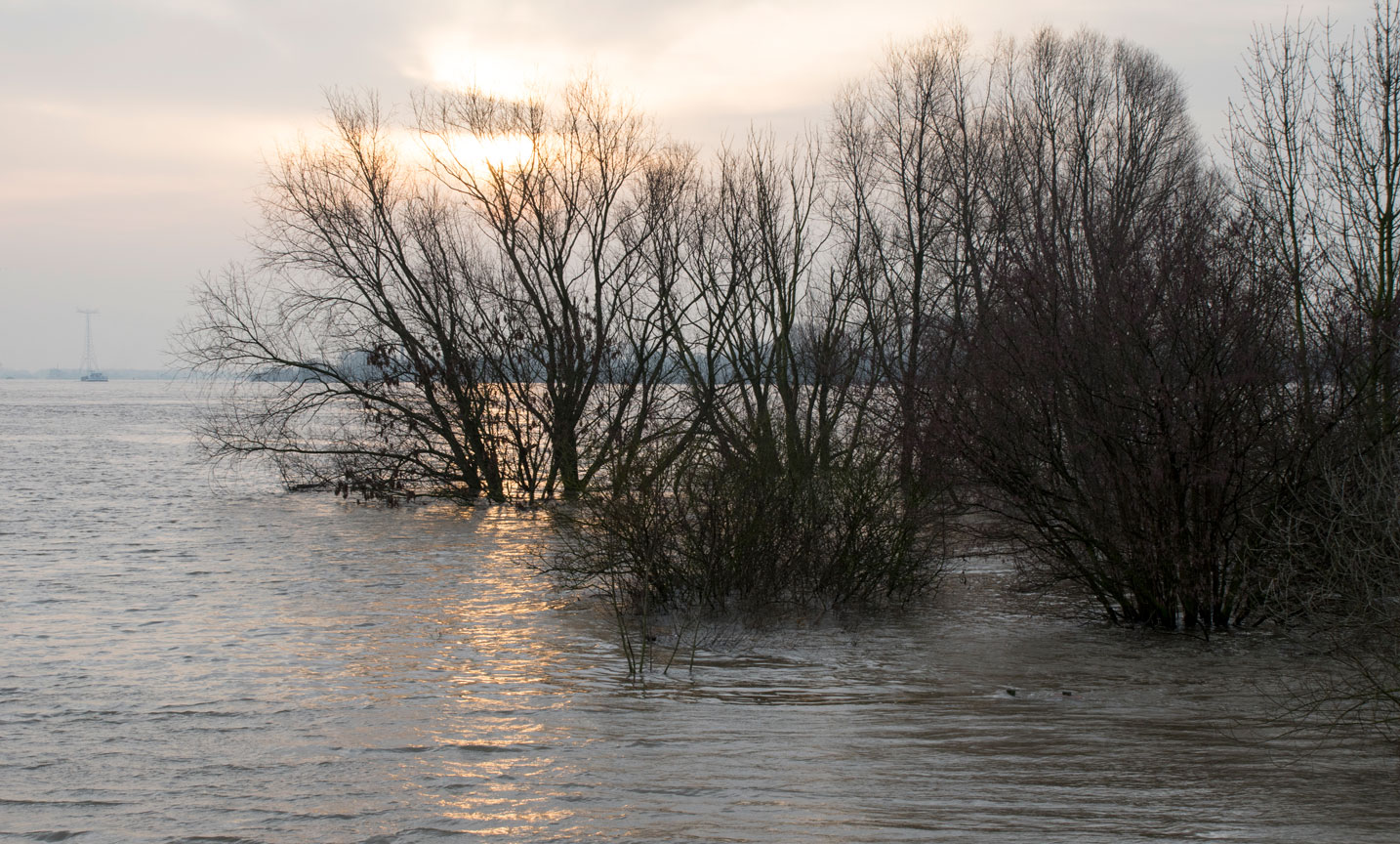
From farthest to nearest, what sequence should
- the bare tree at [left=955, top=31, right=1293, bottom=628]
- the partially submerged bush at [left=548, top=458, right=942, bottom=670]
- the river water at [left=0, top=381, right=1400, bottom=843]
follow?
1. the partially submerged bush at [left=548, top=458, right=942, bottom=670]
2. the bare tree at [left=955, top=31, right=1293, bottom=628]
3. the river water at [left=0, top=381, right=1400, bottom=843]

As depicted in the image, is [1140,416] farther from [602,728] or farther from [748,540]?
[602,728]

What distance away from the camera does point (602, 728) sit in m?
9.55

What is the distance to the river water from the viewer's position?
714 centimetres

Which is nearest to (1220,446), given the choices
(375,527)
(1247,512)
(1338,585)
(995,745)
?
(1247,512)

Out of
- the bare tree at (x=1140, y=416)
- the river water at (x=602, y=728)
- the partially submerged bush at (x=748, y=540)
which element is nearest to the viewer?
the river water at (x=602, y=728)

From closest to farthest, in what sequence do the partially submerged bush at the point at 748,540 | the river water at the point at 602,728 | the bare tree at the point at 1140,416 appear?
1. the river water at the point at 602,728
2. the bare tree at the point at 1140,416
3. the partially submerged bush at the point at 748,540

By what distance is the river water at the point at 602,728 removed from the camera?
714 centimetres

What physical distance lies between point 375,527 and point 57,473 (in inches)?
895

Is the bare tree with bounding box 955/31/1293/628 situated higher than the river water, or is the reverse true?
the bare tree with bounding box 955/31/1293/628

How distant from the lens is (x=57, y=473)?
43.0m

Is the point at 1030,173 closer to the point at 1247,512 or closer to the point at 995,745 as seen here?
the point at 1247,512

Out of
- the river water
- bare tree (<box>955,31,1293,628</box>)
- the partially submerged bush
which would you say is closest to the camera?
the river water

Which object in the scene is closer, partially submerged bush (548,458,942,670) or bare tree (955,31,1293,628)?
bare tree (955,31,1293,628)

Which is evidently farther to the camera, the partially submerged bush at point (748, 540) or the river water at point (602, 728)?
the partially submerged bush at point (748, 540)
